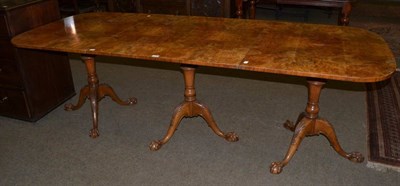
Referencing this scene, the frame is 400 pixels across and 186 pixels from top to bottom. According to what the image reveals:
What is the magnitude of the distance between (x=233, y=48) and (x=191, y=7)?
2053mm

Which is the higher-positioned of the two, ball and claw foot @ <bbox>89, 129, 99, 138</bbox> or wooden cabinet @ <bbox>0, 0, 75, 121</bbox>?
wooden cabinet @ <bbox>0, 0, 75, 121</bbox>

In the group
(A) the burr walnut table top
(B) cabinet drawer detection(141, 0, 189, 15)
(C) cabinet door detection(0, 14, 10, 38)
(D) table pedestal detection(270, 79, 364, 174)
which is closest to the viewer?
(A) the burr walnut table top

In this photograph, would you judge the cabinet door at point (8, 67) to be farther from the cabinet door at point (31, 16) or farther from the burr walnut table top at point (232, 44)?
A: the burr walnut table top at point (232, 44)

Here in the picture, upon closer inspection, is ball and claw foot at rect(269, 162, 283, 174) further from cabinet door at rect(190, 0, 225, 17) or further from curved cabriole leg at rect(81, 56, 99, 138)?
cabinet door at rect(190, 0, 225, 17)

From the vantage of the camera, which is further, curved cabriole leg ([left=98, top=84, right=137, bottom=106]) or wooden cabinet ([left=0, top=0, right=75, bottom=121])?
curved cabriole leg ([left=98, top=84, right=137, bottom=106])

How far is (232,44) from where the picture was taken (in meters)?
1.77

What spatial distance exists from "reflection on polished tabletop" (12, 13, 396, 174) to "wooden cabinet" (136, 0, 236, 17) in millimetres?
1294

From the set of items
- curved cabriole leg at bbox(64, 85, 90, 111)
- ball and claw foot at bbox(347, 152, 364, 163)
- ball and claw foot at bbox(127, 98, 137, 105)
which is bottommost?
ball and claw foot at bbox(347, 152, 364, 163)

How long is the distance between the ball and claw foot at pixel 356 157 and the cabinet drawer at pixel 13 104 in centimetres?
211

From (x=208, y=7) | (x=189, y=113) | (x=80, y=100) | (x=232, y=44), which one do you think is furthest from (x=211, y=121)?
(x=208, y=7)

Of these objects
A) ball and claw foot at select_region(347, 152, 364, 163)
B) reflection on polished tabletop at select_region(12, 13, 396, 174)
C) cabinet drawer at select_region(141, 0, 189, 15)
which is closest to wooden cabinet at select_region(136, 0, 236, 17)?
cabinet drawer at select_region(141, 0, 189, 15)

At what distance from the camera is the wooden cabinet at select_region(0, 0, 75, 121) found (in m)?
2.19

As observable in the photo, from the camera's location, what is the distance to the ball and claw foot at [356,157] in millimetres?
1981

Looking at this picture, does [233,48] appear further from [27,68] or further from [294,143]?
[27,68]
